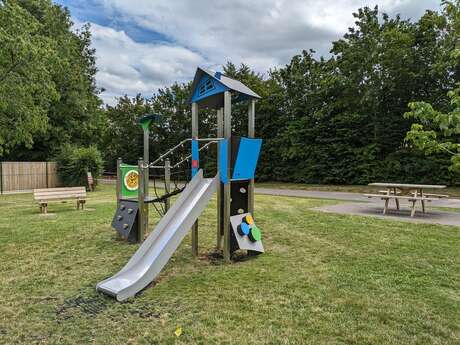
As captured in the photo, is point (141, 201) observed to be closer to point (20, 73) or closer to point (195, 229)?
point (195, 229)

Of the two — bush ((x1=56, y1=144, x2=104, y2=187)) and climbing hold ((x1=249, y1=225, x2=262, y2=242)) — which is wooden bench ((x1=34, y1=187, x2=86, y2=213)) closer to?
climbing hold ((x1=249, y1=225, x2=262, y2=242))

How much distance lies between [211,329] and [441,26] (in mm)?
18097

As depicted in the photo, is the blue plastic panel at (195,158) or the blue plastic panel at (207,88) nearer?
the blue plastic panel at (207,88)

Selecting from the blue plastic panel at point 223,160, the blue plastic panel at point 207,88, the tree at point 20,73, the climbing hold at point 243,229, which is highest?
the tree at point 20,73

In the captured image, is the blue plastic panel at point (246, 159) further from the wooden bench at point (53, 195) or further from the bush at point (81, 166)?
the bush at point (81, 166)

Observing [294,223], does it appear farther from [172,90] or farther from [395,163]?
[172,90]

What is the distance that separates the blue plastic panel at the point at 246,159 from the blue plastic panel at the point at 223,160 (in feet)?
0.41

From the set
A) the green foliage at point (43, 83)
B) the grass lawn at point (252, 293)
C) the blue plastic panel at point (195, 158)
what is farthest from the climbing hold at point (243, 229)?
the green foliage at point (43, 83)

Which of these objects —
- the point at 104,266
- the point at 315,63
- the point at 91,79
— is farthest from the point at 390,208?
the point at 91,79

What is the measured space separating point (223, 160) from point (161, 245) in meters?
1.39

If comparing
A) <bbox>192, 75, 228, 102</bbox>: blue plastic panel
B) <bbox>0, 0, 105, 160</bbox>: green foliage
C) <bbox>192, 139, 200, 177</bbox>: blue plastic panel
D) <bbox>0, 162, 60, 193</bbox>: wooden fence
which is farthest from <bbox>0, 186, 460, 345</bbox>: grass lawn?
<bbox>0, 162, 60, 193</bbox>: wooden fence

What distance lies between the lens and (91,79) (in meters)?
25.4

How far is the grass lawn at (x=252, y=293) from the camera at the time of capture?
9.16 feet

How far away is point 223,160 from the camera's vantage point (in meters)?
4.80
